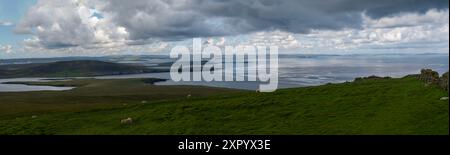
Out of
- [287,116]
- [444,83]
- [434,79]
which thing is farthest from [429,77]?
[287,116]

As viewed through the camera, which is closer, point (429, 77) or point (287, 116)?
point (287, 116)

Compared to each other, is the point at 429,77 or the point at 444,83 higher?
the point at 429,77

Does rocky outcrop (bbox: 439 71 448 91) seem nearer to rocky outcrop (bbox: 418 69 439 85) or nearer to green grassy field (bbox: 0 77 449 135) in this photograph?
green grassy field (bbox: 0 77 449 135)

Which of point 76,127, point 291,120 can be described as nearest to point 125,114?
point 76,127

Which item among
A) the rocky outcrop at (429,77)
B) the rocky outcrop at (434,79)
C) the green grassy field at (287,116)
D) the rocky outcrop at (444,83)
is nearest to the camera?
the green grassy field at (287,116)

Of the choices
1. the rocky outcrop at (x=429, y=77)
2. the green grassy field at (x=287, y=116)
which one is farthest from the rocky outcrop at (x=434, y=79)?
the green grassy field at (x=287, y=116)

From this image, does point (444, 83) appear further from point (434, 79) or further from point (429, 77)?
point (429, 77)

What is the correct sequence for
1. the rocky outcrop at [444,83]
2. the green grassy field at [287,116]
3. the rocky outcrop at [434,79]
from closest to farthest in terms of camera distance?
1. the green grassy field at [287,116]
2. the rocky outcrop at [444,83]
3. the rocky outcrop at [434,79]

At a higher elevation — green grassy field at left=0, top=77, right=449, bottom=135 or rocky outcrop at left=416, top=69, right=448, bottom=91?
rocky outcrop at left=416, top=69, right=448, bottom=91

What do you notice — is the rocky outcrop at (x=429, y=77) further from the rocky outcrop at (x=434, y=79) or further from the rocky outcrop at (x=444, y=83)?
the rocky outcrop at (x=444, y=83)

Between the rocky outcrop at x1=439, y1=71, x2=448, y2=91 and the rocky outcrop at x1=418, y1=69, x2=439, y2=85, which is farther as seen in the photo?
the rocky outcrop at x1=418, y1=69, x2=439, y2=85

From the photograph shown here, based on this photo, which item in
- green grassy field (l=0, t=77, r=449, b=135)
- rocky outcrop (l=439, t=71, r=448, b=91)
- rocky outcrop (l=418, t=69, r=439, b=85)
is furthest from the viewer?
rocky outcrop (l=418, t=69, r=439, b=85)

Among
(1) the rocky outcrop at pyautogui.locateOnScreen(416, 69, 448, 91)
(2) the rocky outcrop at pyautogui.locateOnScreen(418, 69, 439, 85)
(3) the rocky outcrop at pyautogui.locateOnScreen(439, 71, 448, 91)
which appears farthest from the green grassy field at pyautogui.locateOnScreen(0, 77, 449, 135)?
(2) the rocky outcrop at pyautogui.locateOnScreen(418, 69, 439, 85)
